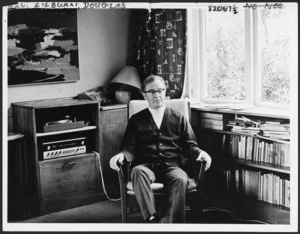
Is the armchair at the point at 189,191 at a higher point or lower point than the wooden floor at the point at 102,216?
higher

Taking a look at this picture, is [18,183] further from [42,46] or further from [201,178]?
[201,178]

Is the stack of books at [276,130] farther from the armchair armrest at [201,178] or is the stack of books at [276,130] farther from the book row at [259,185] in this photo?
the armchair armrest at [201,178]

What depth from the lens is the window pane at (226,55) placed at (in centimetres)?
397

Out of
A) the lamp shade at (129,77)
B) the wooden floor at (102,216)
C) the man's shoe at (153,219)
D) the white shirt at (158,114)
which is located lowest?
the wooden floor at (102,216)

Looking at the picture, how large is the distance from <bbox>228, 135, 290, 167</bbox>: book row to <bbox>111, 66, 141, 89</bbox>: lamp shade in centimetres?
98

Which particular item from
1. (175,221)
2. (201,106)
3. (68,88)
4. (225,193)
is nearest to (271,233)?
(175,221)

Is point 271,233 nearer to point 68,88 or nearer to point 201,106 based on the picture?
point 201,106

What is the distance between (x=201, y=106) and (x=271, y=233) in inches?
63.0

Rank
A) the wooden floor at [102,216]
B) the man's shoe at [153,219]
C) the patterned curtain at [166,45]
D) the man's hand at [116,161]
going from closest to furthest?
1. the man's shoe at [153,219]
2. the man's hand at [116,161]
3. the wooden floor at [102,216]
4. the patterned curtain at [166,45]

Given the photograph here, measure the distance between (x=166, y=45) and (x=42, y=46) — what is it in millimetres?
1000

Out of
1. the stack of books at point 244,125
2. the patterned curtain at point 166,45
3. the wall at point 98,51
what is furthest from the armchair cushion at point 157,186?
the wall at point 98,51

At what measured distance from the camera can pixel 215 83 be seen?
416 centimetres

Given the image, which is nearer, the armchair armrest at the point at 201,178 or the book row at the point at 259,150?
the armchair armrest at the point at 201,178

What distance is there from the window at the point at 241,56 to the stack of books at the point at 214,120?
184 mm
